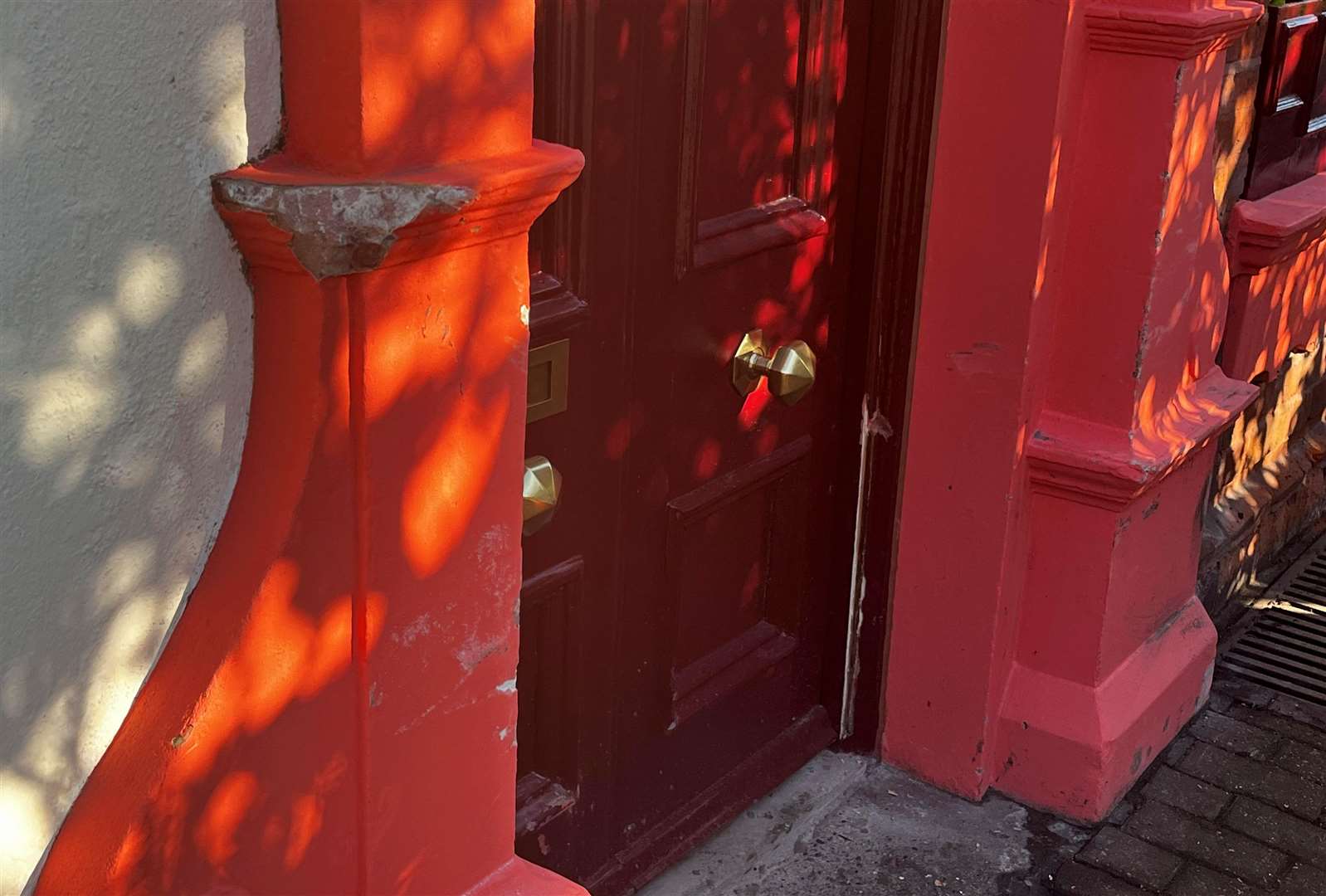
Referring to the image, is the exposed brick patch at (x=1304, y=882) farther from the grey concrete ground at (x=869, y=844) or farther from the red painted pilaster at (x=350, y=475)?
the red painted pilaster at (x=350, y=475)

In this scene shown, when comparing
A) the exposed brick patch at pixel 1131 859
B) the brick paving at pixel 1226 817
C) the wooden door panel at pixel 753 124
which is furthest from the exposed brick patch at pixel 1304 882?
the wooden door panel at pixel 753 124

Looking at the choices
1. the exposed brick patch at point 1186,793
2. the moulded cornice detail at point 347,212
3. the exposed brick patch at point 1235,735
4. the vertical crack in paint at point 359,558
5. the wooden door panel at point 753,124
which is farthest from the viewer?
the exposed brick patch at point 1235,735

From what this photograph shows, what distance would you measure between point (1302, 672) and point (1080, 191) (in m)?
2.03

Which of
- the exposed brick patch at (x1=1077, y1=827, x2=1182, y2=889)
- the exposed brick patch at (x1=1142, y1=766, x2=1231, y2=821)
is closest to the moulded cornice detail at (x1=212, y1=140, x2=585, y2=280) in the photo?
the exposed brick patch at (x1=1077, y1=827, x2=1182, y2=889)

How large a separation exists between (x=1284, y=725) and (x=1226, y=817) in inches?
23.9

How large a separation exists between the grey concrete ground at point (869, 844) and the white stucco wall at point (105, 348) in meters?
2.02

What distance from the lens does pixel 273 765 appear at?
1954mm

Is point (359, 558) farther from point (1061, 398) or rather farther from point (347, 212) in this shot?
point (1061, 398)

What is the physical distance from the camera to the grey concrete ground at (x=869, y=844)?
12.1 feet

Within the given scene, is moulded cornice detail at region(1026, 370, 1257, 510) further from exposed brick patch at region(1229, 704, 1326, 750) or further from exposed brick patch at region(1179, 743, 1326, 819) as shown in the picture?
exposed brick patch at region(1229, 704, 1326, 750)

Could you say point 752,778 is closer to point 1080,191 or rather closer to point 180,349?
point 1080,191

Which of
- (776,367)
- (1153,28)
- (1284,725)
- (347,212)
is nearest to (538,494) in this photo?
(776,367)

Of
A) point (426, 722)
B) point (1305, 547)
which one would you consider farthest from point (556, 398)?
point (1305, 547)

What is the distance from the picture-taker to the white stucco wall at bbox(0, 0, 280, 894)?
62.6 inches
